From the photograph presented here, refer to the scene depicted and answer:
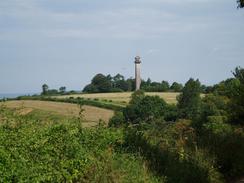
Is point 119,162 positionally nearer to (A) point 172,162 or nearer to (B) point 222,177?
(A) point 172,162

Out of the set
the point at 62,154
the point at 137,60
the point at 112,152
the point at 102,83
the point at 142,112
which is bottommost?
the point at 112,152

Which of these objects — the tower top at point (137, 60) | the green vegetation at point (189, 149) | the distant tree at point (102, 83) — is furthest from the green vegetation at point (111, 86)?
the green vegetation at point (189, 149)

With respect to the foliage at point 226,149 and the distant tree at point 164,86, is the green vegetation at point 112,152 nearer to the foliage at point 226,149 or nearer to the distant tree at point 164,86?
the foliage at point 226,149

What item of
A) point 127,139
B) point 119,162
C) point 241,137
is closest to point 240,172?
point 241,137

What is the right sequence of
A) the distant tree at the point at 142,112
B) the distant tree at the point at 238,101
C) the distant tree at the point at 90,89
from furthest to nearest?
the distant tree at the point at 90,89, the distant tree at the point at 238,101, the distant tree at the point at 142,112

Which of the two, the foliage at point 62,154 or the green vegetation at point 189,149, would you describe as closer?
the foliage at point 62,154

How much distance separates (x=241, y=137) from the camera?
48.2 feet

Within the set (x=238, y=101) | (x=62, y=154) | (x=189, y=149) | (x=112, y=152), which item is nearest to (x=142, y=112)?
(x=238, y=101)

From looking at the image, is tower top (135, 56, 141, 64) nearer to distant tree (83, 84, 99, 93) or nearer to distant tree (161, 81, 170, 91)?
distant tree (161, 81, 170, 91)

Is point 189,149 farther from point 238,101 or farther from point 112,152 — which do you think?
point 238,101

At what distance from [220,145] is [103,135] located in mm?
4078

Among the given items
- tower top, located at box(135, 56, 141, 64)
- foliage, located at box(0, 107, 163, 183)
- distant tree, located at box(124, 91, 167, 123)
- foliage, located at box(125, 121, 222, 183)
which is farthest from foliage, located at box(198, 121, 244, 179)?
tower top, located at box(135, 56, 141, 64)

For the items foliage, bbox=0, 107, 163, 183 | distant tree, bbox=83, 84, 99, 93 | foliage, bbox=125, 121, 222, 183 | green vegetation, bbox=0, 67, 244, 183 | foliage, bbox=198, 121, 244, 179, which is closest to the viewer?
foliage, bbox=0, 107, 163, 183

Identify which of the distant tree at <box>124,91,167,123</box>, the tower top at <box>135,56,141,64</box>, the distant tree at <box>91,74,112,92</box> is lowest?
the distant tree at <box>124,91,167,123</box>
